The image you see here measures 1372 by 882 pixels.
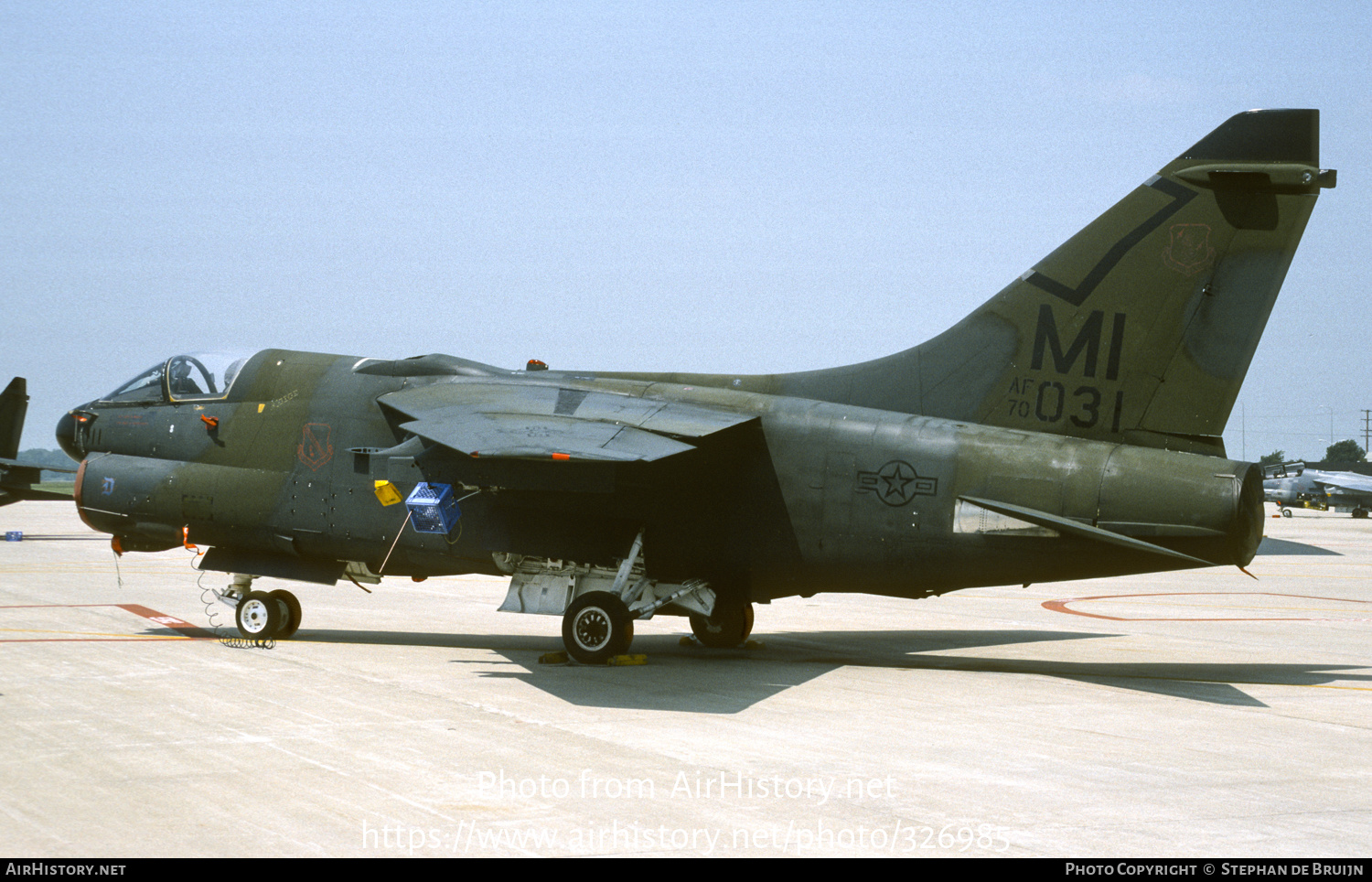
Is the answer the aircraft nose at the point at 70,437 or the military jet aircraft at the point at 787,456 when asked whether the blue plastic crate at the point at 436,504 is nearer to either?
the military jet aircraft at the point at 787,456

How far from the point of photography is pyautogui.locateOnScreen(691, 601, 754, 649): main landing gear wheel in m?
16.7

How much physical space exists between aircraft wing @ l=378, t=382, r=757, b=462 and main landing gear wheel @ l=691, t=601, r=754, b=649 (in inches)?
133

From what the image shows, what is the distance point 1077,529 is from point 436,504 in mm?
7391

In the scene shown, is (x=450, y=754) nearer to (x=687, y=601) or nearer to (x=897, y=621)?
(x=687, y=601)

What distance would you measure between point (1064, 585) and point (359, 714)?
78.1 feet

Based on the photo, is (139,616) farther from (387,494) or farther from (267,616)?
(387,494)

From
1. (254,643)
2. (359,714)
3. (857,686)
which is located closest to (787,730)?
(857,686)

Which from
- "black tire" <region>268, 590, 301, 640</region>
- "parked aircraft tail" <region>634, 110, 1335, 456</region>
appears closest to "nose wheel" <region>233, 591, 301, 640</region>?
"black tire" <region>268, 590, 301, 640</region>

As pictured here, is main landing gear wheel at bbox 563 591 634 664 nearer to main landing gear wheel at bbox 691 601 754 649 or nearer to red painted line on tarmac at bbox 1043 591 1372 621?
main landing gear wheel at bbox 691 601 754 649

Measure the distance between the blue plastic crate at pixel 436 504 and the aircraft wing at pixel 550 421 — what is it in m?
0.89

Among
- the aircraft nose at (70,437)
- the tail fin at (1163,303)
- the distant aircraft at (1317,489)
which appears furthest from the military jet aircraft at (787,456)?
the distant aircraft at (1317,489)

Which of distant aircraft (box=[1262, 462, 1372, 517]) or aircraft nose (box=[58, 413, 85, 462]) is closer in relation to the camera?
aircraft nose (box=[58, 413, 85, 462])

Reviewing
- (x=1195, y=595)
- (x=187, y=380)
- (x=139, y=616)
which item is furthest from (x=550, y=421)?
(x=1195, y=595)

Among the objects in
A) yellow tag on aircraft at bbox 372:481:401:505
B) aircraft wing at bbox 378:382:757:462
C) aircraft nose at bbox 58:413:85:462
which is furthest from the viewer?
aircraft nose at bbox 58:413:85:462
